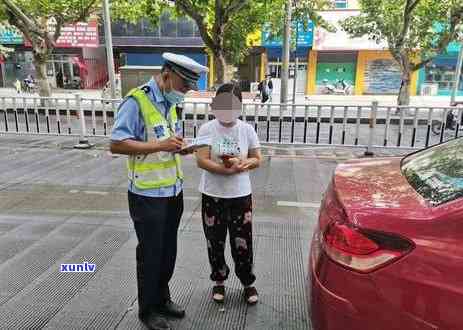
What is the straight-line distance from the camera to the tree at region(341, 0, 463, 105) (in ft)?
47.0

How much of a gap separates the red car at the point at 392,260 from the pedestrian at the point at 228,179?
29.4 inches

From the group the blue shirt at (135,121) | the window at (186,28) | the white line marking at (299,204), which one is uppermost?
the window at (186,28)

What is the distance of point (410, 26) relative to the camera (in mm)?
15148

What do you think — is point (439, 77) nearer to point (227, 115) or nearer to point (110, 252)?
point (110, 252)

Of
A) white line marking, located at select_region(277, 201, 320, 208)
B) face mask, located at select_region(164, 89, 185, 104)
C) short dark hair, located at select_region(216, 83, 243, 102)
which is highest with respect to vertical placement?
short dark hair, located at select_region(216, 83, 243, 102)

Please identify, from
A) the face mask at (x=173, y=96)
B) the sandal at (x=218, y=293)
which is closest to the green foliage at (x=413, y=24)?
the sandal at (x=218, y=293)

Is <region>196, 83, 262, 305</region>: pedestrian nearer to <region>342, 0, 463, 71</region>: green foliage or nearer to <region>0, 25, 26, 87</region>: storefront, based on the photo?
<region>342, 0, 463, 71</region>: green foliage

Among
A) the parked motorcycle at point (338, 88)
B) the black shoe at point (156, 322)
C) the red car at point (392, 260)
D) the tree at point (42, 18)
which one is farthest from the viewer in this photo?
the parked motorcycle at point (338, 88)

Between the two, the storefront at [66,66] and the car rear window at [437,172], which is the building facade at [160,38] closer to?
the storefront at [66,66]

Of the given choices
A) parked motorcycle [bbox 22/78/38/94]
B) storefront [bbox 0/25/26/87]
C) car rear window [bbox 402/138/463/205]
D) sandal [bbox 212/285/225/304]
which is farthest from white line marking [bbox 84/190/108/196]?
storefront [bbox 0/25/26/87]

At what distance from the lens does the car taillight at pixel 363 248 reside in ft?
5.98

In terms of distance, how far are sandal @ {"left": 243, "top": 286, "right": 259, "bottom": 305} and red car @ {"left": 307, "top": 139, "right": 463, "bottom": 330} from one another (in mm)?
898

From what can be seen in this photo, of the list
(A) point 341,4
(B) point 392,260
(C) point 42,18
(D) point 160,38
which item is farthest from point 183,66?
(A) point 341,4

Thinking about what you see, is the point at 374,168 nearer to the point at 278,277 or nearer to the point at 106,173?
the point at 278,277
